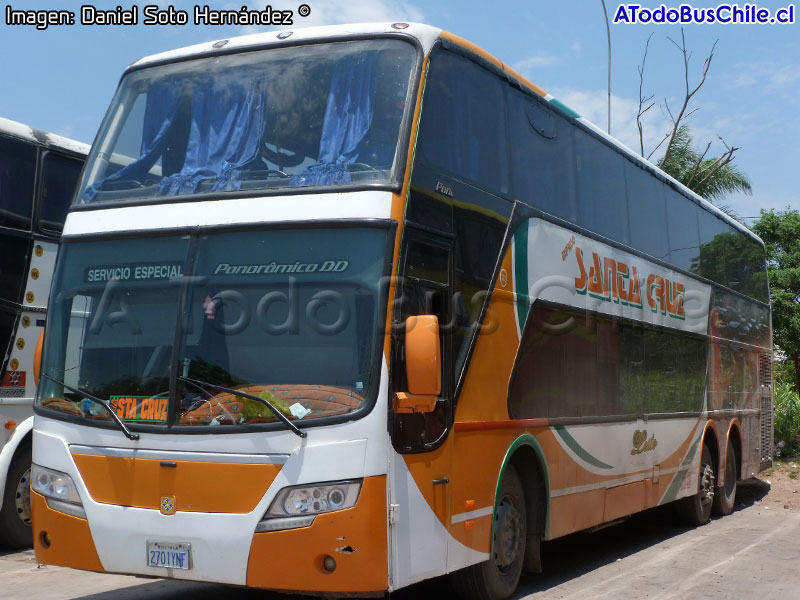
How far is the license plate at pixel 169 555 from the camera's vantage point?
20.2 feet

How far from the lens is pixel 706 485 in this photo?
13867mm

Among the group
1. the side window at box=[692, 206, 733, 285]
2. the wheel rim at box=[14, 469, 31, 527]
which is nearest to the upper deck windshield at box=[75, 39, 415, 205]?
the wheel rim at box=[14, 469, 31, 527]

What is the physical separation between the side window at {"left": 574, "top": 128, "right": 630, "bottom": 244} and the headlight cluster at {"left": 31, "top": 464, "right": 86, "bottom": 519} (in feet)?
17.6

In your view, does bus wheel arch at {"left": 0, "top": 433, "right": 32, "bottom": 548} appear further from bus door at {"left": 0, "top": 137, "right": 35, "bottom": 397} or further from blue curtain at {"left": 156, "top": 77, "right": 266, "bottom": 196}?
blue curtain at {"left": 156, "top": 77, "right": 266, "bottom": 196}

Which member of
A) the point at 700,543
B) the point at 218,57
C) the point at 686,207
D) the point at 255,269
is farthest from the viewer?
the point at 686,207

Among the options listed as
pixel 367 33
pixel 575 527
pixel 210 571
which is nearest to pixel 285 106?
pixel 367 33

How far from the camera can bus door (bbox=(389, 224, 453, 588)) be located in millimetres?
6227

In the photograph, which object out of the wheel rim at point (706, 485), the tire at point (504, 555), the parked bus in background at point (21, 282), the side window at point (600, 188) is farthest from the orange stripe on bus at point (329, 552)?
the wheel rim at point (706, 485)

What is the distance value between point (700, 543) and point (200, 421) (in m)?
Result: 7.65

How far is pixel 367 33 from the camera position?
7.04m

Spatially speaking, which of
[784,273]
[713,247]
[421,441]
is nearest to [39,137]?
[421,441]

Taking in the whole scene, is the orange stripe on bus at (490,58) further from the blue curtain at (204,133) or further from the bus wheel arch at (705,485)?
the bus wheel arch at (705,485)

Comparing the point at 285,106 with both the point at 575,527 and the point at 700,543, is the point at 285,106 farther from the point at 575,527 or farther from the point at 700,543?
the point at 700,543

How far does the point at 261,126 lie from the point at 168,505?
2646 mm
